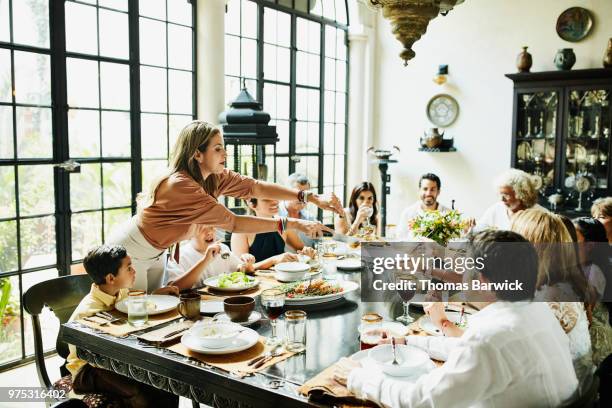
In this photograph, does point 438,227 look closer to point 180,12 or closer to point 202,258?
point 202,258

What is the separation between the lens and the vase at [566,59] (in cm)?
523

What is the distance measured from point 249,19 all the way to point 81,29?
1.75m

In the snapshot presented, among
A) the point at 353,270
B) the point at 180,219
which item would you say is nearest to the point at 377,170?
the point at 353,270

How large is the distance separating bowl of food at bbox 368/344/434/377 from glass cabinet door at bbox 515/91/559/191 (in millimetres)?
4127

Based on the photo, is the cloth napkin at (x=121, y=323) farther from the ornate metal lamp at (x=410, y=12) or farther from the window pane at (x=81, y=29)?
the window pane at (x=81, y=29)

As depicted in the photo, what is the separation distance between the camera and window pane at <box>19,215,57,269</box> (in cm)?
341

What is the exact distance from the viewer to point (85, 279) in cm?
255

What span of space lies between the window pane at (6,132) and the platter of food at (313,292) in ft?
6.46

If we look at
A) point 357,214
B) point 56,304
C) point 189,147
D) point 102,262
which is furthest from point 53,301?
point 357,214

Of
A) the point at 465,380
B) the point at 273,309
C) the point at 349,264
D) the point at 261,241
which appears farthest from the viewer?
the point at 261,241

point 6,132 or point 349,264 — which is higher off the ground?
point 6,132

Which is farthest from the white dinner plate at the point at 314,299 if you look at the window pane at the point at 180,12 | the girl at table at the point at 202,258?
the window pane at the point at 180,12

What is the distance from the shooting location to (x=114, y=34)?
3.84 metres

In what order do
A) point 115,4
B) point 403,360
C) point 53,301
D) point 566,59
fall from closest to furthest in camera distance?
point 403,360, point 53,301, point 115,4, point 566,59
